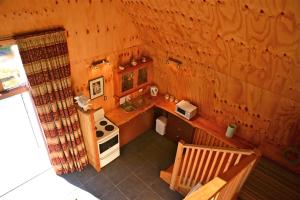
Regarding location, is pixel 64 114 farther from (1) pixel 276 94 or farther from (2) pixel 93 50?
(1) pixel 276 94

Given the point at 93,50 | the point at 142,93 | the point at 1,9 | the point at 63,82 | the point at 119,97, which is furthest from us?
the point at 142,93

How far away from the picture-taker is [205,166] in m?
3.41

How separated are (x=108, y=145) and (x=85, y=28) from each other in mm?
2193

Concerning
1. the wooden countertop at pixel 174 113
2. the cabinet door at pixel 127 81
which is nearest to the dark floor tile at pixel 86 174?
the wooden countertop at pixel 174 113

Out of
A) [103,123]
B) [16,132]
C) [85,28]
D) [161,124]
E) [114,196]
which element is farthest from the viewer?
[161,124]

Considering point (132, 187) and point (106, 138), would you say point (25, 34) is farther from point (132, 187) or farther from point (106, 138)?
point (132, 187)

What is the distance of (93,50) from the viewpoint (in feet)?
12.7

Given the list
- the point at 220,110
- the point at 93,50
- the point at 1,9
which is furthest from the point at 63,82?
the point at 220,110

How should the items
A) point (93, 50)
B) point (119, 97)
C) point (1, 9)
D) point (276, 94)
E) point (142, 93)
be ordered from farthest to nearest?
point (142, 93) < point (119, 97) < point (93, 50) < point (276, 94) < point (1, 9)

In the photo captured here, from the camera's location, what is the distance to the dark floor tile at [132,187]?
407cm

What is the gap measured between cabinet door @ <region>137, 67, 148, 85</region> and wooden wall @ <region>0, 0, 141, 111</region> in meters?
0.40

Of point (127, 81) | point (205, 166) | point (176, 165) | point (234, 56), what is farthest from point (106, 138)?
point (234, 56)

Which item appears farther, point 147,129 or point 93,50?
point 147,129

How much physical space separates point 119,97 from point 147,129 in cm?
132
